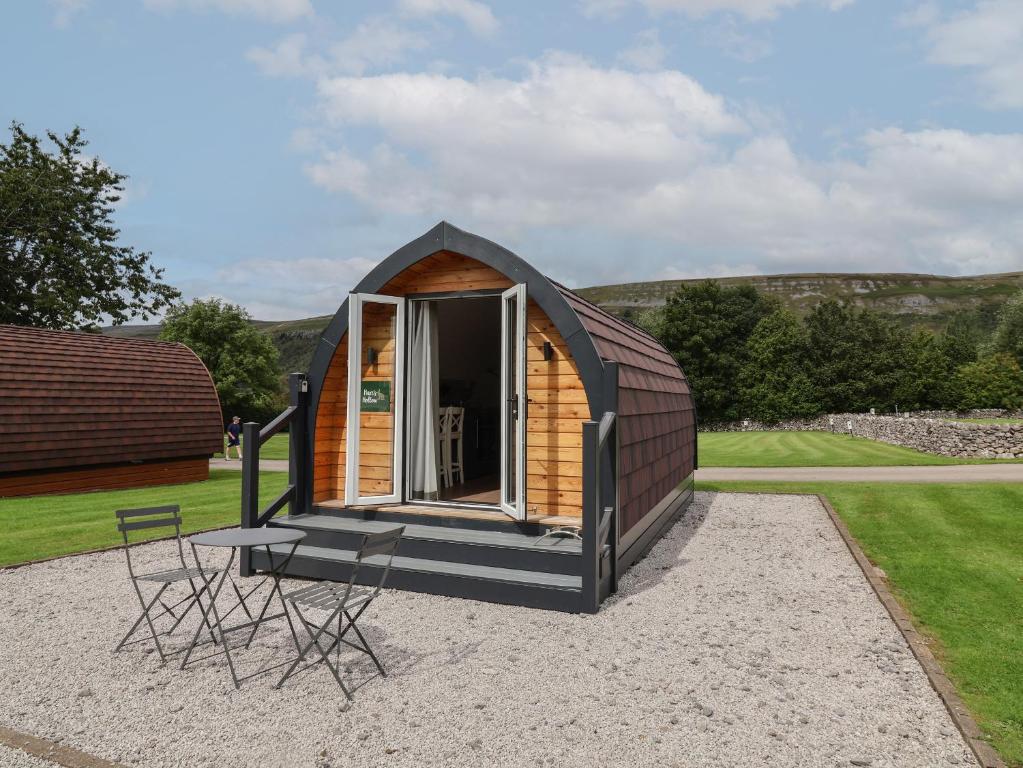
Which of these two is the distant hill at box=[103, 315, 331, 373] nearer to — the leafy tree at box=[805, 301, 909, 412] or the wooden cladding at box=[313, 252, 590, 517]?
the leafy tree at box=[805, 301, 909, 412]

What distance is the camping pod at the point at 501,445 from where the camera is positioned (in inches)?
230

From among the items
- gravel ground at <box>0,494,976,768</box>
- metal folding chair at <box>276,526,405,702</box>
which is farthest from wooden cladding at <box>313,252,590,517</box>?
metal folding chair at <box>276,526,405,702</box>

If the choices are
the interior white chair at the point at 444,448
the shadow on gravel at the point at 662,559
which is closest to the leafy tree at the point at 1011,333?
the shadow on gravel at the point at 662,559

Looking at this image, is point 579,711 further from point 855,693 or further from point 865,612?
point 865,612

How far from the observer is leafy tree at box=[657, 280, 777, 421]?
47.3 metres

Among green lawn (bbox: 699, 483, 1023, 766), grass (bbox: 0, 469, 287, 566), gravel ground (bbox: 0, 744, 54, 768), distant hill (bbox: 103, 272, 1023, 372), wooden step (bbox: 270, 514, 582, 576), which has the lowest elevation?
grass (bbox: 0, 469, 287, 566)

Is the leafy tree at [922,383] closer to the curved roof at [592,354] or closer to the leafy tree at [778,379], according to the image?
the leafy tree at [778,379]

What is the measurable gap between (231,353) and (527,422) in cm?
4075

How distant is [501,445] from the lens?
7.30 m

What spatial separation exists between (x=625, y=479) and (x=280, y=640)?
3.54 metres

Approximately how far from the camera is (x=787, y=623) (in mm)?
5277

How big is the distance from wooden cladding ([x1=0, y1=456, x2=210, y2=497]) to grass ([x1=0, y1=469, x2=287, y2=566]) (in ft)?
1.35

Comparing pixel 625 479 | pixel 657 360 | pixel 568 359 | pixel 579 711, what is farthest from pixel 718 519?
pixel 579 711

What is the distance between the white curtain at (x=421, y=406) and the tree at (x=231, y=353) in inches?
1443
